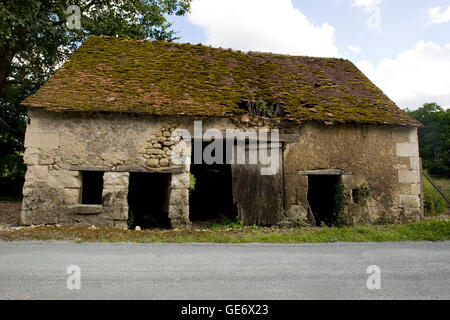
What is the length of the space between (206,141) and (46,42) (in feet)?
29.2

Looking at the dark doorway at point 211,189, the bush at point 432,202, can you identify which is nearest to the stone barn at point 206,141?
the dark doorway at point 211,189

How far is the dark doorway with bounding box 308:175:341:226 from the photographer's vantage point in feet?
28.6

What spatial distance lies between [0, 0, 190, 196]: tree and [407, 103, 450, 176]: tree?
72.9 ft

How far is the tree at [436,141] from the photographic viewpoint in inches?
938

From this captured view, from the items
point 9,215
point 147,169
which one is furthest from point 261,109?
point 9,215

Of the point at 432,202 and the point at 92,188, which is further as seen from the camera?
the point at 432,202

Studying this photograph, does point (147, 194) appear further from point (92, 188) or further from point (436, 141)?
point (436, 141)

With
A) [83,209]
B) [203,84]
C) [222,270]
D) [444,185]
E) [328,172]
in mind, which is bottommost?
[222,270]

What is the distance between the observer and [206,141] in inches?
329

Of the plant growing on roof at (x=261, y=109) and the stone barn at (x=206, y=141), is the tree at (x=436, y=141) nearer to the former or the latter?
the stone barn at (x=206, y=141)

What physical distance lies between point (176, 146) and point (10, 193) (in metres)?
9.61

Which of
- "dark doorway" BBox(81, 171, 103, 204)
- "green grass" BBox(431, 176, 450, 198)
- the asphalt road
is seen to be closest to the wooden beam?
the asphalt road

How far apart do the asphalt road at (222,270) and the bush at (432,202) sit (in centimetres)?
604
